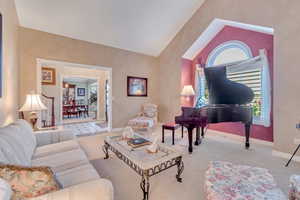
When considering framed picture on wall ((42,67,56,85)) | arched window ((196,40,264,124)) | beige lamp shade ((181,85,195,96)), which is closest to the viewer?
arched window ((196,40,264,124))

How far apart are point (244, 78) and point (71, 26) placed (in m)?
4.93

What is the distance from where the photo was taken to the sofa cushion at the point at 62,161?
1612 millimetres

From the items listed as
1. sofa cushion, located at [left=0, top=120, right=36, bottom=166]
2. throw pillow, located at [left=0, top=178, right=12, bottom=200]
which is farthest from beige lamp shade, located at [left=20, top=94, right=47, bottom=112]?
throw pillow, located at [left=0, top=178, right=12, bottom=200]

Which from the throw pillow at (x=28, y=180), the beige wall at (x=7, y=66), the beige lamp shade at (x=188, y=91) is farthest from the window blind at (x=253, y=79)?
the beige wall at (x=7, y=66)

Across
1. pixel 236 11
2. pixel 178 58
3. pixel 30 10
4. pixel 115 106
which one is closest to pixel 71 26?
pixel 30 10

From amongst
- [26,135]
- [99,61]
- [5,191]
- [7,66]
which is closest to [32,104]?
[7,66]

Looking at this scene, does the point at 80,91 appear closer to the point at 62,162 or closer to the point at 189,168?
the point at 62,162

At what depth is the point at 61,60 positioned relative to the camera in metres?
4.02

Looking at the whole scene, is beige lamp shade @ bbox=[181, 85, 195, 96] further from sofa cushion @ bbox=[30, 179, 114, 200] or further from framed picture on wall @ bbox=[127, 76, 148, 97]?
sofa cushion @ bbox=[30, 179, 114, 200]

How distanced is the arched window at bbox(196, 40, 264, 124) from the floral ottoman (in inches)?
114

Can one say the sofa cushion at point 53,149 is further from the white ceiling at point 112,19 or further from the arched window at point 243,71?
the arched window at point 243,71

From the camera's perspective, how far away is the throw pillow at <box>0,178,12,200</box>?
30.0 inches

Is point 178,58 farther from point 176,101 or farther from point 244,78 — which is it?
point 244,78

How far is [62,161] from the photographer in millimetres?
1723
